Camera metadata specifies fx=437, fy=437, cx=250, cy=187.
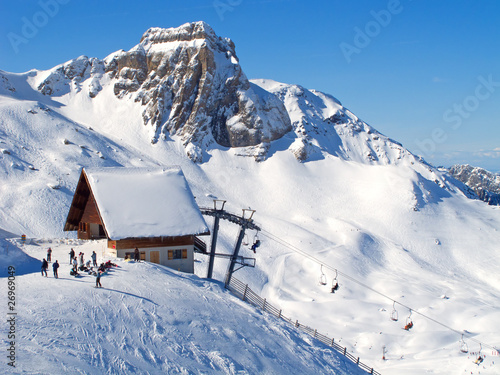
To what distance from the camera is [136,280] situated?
23391mm

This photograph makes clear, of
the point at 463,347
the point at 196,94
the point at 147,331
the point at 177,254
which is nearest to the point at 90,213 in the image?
the point at 177,254

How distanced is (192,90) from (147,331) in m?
85.5

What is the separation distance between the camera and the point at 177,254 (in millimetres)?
30656

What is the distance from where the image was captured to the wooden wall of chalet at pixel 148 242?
28875 mm

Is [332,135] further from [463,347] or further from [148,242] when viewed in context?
[148,242]

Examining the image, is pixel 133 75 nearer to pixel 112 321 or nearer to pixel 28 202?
pixel 28 202

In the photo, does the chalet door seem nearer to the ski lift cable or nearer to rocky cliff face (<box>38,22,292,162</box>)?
the ski lift cable

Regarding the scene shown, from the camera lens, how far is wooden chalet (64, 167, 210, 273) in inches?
1125

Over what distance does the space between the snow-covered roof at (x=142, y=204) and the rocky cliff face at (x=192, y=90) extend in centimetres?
5913

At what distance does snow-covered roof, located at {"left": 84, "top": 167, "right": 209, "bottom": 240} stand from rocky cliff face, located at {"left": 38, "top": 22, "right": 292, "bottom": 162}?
5913 cm

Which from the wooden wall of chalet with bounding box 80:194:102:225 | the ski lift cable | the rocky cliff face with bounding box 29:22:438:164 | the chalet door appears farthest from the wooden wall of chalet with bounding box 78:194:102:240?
the rocky cliff face with bounding box 29:22:438:164

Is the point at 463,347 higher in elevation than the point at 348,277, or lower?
lower

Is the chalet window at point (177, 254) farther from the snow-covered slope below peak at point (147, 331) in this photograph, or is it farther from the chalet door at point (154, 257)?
the snow-covered slope below peak at point (147, 331)

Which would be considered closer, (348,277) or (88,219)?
(88,219)
